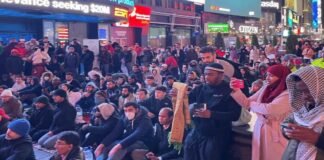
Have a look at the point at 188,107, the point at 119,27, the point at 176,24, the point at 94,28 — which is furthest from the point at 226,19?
the point at 188,107

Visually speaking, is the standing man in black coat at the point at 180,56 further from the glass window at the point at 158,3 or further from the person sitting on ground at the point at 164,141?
the glass window at the point at 158,3

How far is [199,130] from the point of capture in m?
4.77

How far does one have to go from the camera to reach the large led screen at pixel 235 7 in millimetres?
47778

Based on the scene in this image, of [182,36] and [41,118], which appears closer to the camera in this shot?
[41,118]

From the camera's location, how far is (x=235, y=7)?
2244 inches

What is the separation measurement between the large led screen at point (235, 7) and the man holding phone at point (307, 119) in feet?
145

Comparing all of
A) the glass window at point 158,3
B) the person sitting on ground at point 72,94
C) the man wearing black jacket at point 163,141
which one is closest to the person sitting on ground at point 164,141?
the man wearing black jacket at point 163,141

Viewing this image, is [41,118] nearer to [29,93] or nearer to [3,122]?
[3,122]

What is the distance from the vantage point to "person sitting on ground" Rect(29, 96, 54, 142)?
9.35 metres

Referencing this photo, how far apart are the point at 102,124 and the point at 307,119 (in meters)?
5.60

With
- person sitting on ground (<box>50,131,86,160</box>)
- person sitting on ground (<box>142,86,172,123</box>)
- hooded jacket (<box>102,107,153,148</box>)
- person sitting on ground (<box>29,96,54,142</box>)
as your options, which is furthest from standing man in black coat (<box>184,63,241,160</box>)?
person sitting on ground (<box>29,96,54,142</box>)

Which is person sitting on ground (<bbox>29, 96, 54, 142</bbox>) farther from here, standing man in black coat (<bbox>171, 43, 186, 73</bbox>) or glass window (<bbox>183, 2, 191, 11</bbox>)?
glass window (<bbox>183, 2, 191, 11</bbox>)

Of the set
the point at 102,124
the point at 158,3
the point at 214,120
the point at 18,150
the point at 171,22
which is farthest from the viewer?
the point at 171,22

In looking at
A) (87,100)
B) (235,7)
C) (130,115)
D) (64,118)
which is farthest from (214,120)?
(235,7)
